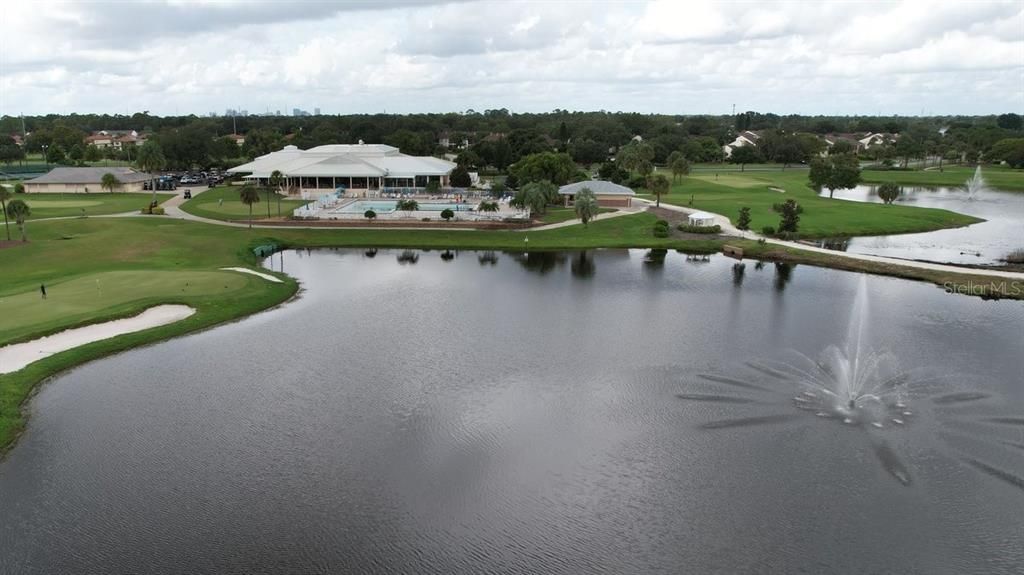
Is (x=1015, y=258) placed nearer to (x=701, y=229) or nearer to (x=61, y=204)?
(x=701, y=229)

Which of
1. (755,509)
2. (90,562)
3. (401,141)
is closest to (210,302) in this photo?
(90,562)

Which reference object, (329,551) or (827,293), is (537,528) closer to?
(329,551)

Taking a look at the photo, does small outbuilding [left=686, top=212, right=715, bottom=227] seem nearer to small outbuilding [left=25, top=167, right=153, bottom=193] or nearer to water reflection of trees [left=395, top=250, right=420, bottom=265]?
water reflection of trees [left=395, top=250, right=420, bottom=265]

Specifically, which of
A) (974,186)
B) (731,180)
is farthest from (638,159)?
(974,186)

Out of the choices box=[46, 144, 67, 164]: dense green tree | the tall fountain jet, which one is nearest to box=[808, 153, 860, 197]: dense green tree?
the tall fountain jet

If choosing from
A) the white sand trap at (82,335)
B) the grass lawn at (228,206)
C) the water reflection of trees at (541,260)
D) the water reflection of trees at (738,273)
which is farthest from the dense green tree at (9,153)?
the water reflection of trees at (738,273)

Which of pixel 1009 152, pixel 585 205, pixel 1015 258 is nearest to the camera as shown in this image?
pixel 1015 258
